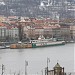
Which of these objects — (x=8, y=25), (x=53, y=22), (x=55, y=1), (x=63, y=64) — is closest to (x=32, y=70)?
(x=63, y=64)

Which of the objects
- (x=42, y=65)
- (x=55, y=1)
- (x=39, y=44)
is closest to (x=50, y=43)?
(x=39, y=44)

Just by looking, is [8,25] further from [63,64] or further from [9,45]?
[63,64]

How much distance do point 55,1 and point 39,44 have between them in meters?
19.5

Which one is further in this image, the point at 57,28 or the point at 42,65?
the point at 57,28

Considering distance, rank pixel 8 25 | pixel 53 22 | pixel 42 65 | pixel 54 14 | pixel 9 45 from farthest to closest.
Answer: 1. pixel 54 14
2. pixel 53 22
3. pixel 8 25
4. pixel 9 45
5. pixel 42 65

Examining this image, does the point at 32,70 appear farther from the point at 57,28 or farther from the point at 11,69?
the point at 57,28

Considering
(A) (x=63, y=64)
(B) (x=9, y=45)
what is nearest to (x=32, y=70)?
(A) (x=63, y=64)

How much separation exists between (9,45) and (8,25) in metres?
4.14

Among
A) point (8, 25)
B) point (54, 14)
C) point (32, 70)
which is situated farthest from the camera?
point (54, 14)

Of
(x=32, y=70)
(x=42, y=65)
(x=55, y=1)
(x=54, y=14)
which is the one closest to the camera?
(x=32, y=70)

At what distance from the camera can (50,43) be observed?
62.7ft

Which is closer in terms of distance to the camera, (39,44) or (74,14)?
(39,44)

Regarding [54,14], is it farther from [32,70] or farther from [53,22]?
[32,70]

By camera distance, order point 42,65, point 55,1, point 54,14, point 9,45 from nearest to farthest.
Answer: point 42,65
point 9,45
point 54,14
point 55,1
